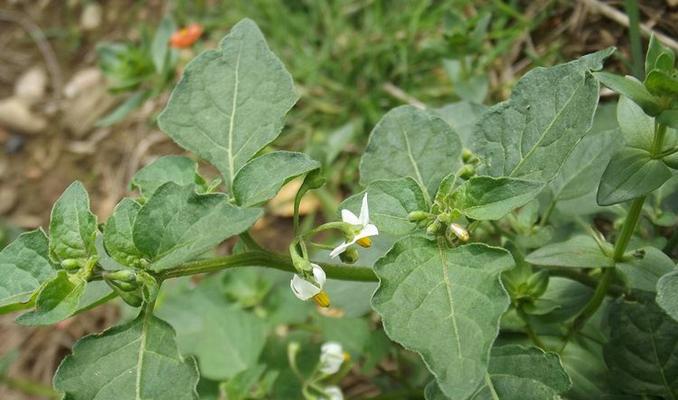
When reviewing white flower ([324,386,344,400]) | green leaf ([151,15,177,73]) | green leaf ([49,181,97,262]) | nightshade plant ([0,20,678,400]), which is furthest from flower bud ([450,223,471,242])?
green leaf ([151,15,177,73])

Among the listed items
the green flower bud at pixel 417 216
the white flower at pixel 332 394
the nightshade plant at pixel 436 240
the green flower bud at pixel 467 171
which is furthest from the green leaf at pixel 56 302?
the white flower at pixel 332 394

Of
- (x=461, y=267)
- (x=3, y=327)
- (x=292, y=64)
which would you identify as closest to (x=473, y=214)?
(x=461, y=267)

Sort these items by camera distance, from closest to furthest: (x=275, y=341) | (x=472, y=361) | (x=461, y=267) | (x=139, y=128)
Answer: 1. (x=472, y=361)
2. (x=461, y=267)
3. (x=275, y=341)
4. (x=139, y=128)

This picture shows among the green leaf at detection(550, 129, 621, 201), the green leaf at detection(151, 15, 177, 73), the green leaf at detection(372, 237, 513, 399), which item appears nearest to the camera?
the green leaf at detection(372, 237, 513, 399)

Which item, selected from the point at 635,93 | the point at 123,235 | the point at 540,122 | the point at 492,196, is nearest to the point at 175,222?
the point at 123,235

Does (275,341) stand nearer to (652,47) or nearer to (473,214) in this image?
(473,214)

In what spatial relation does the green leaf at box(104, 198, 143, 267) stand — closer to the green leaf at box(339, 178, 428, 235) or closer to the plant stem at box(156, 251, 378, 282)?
the plant stem at box(156, 251, 378, 282)
